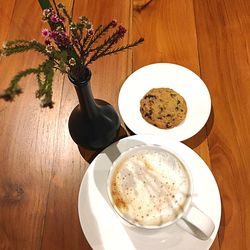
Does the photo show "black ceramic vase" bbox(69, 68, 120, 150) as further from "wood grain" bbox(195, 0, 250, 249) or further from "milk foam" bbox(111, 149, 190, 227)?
"wood grain" bbox(195, 0, 250, 249)

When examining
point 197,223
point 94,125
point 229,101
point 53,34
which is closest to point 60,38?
point 53,34

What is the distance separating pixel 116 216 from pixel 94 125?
8.2 inches

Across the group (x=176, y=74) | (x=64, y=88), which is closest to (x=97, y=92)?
(x=64, y=88)

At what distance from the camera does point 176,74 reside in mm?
889

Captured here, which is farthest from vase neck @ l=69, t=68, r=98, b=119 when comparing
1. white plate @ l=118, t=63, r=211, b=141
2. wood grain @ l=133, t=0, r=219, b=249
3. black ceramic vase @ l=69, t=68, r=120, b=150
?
wood grain @ l=133, t=0, r=219, b=249

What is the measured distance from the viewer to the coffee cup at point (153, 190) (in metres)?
0.65

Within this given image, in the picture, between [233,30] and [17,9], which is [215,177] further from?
[17,9]

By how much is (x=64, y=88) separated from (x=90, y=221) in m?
0.37

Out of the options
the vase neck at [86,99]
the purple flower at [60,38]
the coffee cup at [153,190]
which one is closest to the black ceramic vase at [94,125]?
the vase neck at [86,99]

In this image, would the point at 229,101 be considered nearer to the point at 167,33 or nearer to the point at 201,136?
the point at 201,136

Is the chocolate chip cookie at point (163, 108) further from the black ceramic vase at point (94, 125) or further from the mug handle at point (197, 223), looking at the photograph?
the mug handle at point (197, 223)

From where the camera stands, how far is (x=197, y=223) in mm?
616

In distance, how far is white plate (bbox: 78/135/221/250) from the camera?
684 millimetres

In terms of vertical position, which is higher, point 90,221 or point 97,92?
point 97,92
